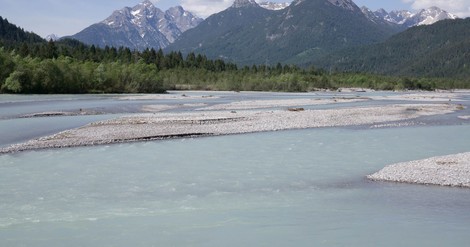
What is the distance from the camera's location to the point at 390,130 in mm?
37531

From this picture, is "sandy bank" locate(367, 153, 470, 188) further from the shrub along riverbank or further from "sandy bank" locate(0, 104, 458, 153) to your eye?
the shrub along riverbank

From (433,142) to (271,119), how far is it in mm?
15853

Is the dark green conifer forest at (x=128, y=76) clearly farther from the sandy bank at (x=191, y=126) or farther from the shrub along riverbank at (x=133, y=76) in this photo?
the sandy bank at (x=191, y=126)

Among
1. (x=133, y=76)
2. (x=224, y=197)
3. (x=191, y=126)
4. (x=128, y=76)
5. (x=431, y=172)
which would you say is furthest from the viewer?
(x=133, y=76)

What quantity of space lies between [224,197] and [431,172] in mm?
8630

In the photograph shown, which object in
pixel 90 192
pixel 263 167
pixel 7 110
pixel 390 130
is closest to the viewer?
pixel 90 192

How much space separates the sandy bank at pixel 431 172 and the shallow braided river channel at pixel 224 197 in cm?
65

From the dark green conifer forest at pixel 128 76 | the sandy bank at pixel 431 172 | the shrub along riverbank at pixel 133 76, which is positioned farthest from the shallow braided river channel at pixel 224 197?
the dark green conifer forest at pixel 128 76

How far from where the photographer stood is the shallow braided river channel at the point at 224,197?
43.1 feet

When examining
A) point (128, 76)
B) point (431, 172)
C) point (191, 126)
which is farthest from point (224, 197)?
point (128, 76)

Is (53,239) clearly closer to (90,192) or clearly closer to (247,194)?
(90,192)

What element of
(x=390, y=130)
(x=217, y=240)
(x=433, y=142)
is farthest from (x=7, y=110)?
(x=217, y=240)

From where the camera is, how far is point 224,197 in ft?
56.0

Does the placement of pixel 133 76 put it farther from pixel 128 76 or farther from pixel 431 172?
pixel 431 172
